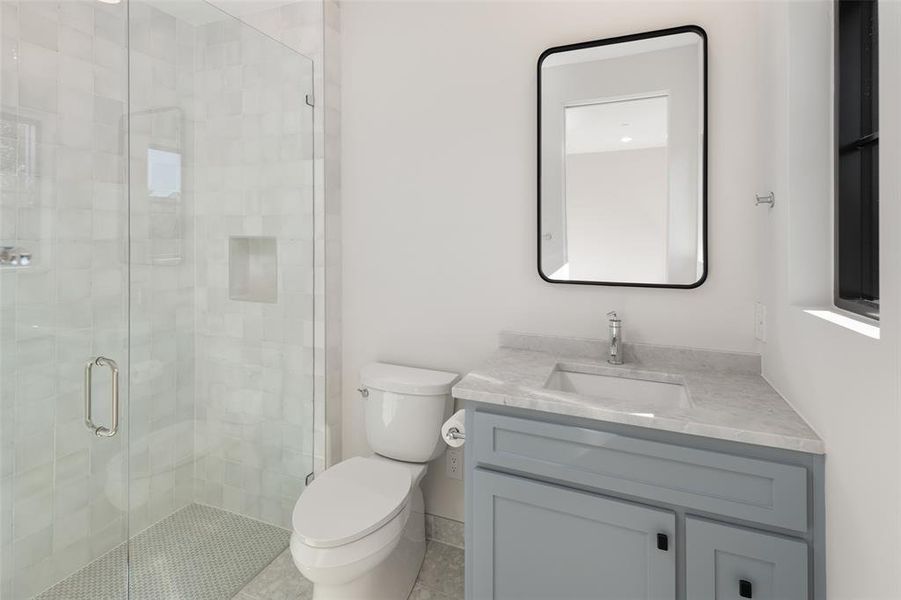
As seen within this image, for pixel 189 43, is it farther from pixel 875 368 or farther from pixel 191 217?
pixel 875 368

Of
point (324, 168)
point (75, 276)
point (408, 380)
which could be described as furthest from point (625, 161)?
point (75, 276)

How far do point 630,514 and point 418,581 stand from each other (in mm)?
1000

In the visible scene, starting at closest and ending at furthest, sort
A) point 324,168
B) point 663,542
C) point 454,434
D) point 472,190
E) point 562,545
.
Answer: point 663,542 < point 562,545 < point 454,434 < point 472,190 < point 324,168

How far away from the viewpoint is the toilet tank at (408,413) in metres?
1.75

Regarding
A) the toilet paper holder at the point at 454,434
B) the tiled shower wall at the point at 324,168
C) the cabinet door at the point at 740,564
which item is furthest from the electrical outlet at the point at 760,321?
the tiled shower wall at the point at 324,168

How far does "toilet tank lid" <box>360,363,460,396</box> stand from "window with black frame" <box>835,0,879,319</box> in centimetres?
121

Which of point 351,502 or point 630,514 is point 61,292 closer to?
point 351,502

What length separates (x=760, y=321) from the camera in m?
1.46

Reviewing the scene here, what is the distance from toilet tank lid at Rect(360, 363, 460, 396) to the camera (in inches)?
68.7

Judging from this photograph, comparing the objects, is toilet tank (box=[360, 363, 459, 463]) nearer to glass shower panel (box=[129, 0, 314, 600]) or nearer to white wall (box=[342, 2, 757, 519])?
white wall (box=[342, 2, 757, 519])

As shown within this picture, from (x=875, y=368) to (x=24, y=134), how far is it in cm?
233

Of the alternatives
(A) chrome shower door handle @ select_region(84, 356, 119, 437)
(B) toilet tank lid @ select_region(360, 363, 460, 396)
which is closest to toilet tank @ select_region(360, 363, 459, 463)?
(B) toilet tank lid @ select_region(360, 363, 460, 396)

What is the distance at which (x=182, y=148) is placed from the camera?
6.23 feet

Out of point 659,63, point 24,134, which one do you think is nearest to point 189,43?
point 24,134
